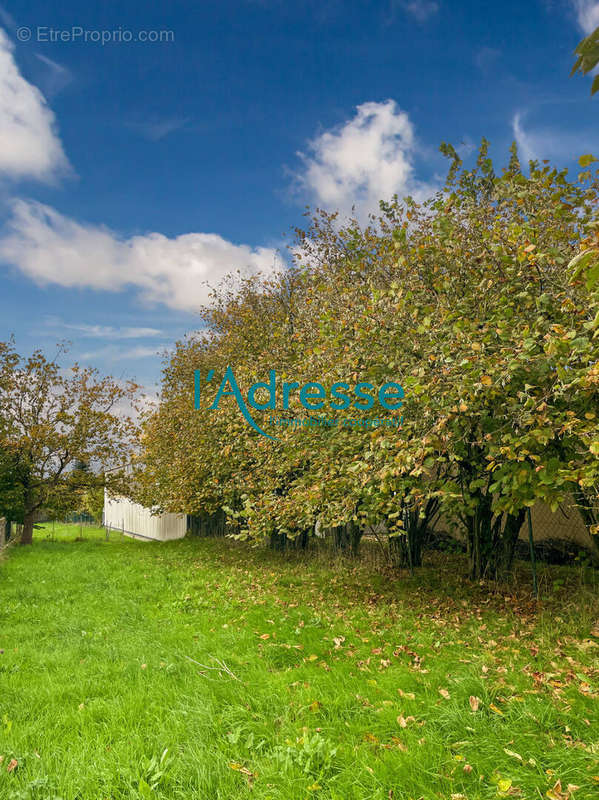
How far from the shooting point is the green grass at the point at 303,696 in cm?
295

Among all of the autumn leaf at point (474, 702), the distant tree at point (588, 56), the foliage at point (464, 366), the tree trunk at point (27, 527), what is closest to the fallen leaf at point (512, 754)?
the autumn leaf at point (474, 702)

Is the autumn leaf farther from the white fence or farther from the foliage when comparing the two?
the white fence

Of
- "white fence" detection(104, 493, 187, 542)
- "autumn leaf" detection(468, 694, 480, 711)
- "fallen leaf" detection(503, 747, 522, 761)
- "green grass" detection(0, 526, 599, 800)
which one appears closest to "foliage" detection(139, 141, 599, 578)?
"green grass" detection(0, 526, 599, 800)

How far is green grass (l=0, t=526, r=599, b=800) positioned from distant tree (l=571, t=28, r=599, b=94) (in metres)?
3.48

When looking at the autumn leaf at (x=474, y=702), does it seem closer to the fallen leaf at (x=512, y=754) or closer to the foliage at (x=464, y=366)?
the fallen leaf at (x=512, y=754)

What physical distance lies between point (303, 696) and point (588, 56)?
14.6 feet

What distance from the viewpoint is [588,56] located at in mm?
1523

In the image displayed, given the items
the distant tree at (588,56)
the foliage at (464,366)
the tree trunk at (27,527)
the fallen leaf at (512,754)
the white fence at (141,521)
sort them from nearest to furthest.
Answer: the distant tree at (588,56), the fallen leaf at (512,754), the foliage at (464,366), the tree trunk at (27,527), the white fence at (141,521)

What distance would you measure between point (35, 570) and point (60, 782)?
9752mm

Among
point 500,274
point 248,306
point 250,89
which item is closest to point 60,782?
point 500,274

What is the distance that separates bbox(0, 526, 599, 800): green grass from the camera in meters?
2.95

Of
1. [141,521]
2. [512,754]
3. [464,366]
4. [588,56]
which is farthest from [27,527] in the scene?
[588,56]

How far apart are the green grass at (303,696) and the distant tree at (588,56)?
3476 mm

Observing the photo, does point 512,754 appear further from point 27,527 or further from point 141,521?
point 141,521
